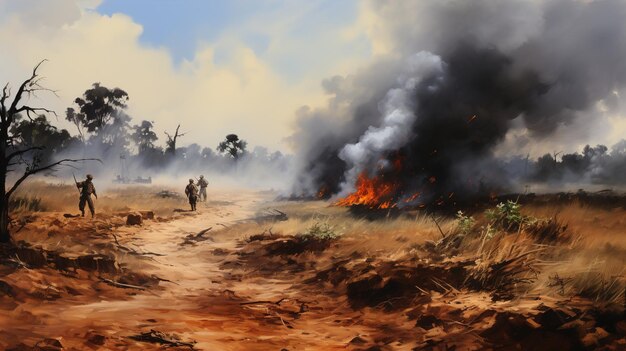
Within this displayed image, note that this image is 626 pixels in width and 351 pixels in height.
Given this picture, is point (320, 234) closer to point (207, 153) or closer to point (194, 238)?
point (194, 238)

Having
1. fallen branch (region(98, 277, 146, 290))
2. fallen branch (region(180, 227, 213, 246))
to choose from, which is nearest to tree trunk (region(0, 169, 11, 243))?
fallen branch (region(98, 277, 146, 290))

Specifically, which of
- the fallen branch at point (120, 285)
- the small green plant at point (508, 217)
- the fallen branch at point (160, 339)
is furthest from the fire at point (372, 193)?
the fallen branch at point (160, 339)

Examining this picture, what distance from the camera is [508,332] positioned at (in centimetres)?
334

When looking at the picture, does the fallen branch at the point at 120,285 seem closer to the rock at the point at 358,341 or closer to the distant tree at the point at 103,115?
the rock at the point at 358,341

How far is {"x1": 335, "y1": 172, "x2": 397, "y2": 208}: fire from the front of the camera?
515 inches

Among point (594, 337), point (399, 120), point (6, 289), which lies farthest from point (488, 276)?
point (399, 120)

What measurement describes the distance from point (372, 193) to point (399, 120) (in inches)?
111

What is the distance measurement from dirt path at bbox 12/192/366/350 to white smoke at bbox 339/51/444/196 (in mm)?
8219

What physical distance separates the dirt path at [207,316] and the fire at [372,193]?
22.6 ft

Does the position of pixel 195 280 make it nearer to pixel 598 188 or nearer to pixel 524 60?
pixel 598 188

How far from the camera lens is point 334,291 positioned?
572cm

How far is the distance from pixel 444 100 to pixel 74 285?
42.1 feet

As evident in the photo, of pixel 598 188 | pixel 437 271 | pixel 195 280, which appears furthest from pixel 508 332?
pixel 598 188

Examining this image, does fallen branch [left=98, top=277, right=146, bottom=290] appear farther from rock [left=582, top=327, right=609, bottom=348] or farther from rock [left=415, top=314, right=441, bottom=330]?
rock [left=582, top=327, right=609, bottom=348]
